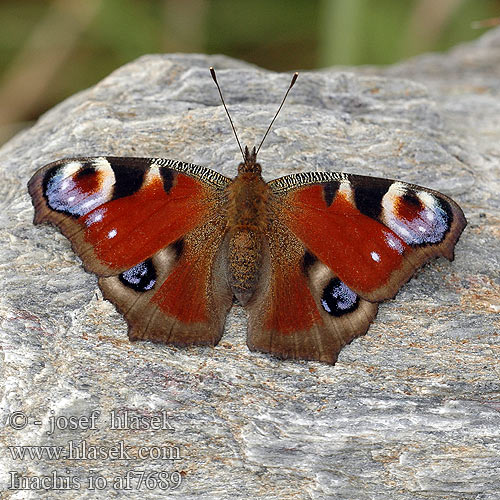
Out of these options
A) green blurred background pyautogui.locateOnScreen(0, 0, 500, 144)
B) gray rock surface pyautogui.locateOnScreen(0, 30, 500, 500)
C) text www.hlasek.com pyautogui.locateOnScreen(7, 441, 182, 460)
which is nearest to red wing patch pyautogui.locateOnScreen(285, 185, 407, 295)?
gray rock surface pyautogui.locateOnScreen(0, 30, 500, 500)

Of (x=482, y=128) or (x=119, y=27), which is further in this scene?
(x=119, y=27)

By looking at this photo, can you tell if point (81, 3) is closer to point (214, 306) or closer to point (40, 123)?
point (40, 123)

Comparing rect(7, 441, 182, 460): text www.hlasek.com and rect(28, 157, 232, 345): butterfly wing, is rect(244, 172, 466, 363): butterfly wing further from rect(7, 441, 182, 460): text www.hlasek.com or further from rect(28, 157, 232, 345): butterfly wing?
rect(7, 441, 182, 460): text www.hlasek.com

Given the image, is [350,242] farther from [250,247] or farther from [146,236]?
[146,236]

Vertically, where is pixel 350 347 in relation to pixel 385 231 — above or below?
below

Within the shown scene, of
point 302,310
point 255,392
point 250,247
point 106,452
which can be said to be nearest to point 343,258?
point 302,310

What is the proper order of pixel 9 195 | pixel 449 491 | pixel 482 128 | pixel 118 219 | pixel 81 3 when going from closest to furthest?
pixel 449 491
pixel 118 219
pixel 9 195
pixel 482 128
pixel 81 3

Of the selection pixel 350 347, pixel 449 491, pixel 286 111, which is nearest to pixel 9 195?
pixel 286 111
